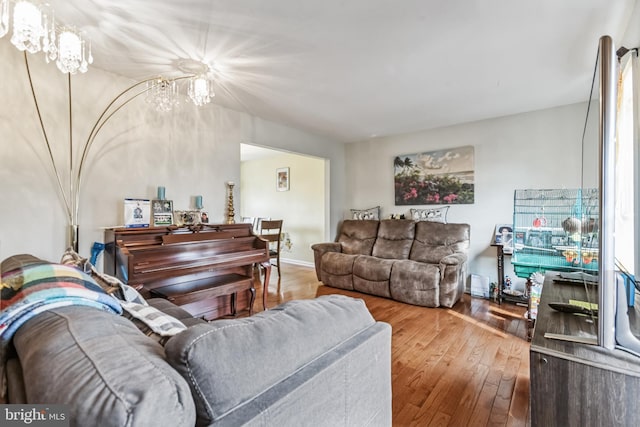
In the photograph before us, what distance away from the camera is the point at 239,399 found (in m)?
0.64

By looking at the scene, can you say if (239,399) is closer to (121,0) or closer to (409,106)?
(121,0)

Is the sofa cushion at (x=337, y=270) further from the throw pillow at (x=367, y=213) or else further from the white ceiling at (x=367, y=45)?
the white ceiling at (x=367, y=45)

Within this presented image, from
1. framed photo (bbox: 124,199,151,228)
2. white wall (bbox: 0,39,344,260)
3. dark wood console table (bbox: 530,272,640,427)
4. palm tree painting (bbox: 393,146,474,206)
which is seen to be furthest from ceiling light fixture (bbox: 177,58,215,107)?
palm tree painting (bbox: 393,146,474,206)

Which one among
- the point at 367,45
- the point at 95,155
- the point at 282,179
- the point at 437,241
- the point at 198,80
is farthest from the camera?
the point at 282,179

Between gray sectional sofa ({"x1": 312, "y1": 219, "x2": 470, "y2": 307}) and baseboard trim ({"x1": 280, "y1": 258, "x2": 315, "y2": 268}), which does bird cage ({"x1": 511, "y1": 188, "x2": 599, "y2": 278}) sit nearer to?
gray sectional sofa ({"x1": 312, "y1": 219, "x2": 470, "y2": 307})

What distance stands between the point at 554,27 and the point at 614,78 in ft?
4.34

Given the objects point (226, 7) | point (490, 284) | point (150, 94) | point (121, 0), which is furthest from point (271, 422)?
point (490, 284)

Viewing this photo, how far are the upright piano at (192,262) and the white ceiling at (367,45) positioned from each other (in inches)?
57.5

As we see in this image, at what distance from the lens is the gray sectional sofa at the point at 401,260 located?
3307 millimetres

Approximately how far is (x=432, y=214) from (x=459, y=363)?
2.47m

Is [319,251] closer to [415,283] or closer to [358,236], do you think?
[358,236]

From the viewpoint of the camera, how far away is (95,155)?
2.50 metres

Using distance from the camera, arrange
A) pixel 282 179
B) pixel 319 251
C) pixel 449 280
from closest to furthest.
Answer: pixel 449 280
pixel 319 251
pixel 282 179

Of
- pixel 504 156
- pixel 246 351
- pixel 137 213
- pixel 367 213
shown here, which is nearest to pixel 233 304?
pixel 137 213
